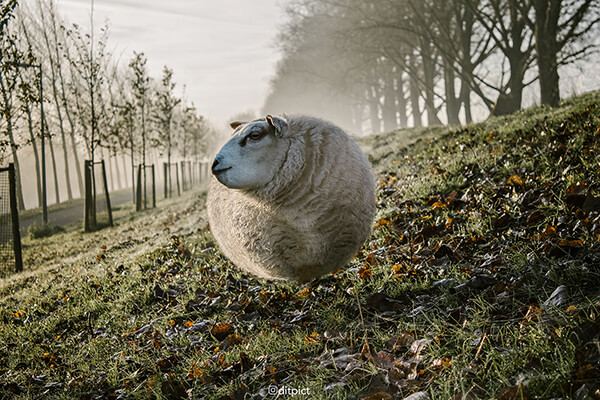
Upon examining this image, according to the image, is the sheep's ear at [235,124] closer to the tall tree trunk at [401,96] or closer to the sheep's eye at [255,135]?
the sheep's eye at [255,135]

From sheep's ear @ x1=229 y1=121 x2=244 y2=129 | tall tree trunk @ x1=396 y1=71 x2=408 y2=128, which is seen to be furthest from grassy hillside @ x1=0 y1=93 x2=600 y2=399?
tall tree trunk @ x1=396 y1=71 x2=408 y2=128

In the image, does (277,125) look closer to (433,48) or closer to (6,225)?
(6,225)

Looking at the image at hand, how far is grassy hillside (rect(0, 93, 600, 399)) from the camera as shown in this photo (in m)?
2.29

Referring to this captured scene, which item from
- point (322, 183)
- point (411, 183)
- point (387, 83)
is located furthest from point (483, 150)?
point (387, 83)

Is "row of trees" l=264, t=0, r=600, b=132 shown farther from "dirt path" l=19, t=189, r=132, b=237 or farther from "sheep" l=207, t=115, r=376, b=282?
"dirt path" l=19, t=189, r=132, b=237

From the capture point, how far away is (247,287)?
184 inches

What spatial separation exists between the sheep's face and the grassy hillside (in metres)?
1.24

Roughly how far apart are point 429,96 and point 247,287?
720 inches

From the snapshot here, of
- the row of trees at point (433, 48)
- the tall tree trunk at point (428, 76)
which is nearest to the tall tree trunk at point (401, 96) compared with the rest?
the row of trees at point (433, 48)

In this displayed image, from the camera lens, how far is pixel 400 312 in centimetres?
326

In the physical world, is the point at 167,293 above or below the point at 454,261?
below

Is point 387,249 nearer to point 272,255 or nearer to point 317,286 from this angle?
point 317,286

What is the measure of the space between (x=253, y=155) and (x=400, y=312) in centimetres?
174

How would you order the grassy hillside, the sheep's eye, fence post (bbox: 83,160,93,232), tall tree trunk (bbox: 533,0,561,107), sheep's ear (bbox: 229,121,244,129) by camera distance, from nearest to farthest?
the grassy hillside
the sheep's eye
sheep's ear (bbox: 229,121,244,129)
tall tree trunk (bbox: 533,0,561,107)
fence post (bbox: 83,160,93,232)
